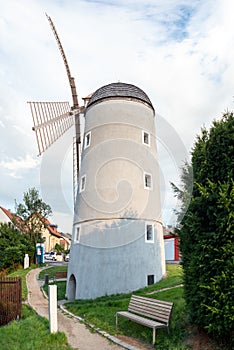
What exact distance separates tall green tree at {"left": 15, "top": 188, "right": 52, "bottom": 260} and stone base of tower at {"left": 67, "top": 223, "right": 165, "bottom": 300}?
17378mm

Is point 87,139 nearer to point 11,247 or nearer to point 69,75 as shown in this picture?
point 69,75

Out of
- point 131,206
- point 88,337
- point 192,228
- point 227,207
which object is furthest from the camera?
point 131,206

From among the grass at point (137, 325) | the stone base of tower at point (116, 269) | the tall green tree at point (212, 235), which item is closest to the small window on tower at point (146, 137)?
the stone base of tower at point (116, 269)

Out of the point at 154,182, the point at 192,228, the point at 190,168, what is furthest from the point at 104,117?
the point at 192,228

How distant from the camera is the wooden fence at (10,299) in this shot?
387 inches

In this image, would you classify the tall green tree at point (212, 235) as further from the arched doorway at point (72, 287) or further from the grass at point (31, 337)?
the arched doorway at point (72, 287)

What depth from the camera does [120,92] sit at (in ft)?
54.7

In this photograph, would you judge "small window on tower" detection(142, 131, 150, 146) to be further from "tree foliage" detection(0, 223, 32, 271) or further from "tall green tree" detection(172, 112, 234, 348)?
"tree foliage" detection(0, 223, 32, 271)

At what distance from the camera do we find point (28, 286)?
1750 centimetres

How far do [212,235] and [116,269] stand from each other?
8.34m

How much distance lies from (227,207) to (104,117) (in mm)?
11004

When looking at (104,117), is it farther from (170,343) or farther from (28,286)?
(170,343)

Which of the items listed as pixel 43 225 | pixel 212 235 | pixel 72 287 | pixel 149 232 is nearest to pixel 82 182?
pixel 149 232

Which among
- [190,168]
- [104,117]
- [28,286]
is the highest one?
[104,117]
